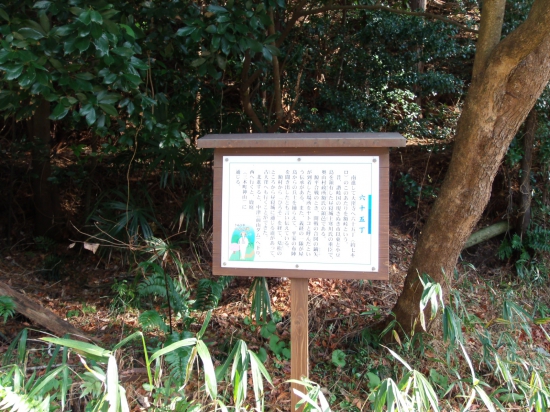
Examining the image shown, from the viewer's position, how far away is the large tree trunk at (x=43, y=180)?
5988 millimetres

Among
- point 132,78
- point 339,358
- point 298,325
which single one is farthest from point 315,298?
point 132,78

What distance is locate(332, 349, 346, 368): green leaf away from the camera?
3.49 metres

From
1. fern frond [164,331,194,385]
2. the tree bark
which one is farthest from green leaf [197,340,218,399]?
the tree bark

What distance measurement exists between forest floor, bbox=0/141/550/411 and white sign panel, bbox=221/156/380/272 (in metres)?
1.00

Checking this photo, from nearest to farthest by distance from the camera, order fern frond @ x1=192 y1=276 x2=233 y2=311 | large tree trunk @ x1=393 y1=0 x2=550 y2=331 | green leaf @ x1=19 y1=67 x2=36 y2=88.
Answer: green leaf @ x1=19 y1=67 x2=36 y2=88
large tree trunk @ x1=393 y1=0 x2=550 y2=331
fern frond @ x1=192 y1=276 x2=233 y2=311

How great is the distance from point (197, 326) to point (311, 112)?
2556 mm

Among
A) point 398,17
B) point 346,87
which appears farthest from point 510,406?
point 398,17

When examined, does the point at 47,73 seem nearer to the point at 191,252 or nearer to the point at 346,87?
the point at 191,252

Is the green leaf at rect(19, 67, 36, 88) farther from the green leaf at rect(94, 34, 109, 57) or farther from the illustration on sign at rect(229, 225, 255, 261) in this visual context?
the illustration on sign at rect(229, 225, 255, 261)

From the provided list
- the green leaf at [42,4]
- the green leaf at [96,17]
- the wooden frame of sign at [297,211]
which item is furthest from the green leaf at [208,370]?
the green leaf at [42,4]

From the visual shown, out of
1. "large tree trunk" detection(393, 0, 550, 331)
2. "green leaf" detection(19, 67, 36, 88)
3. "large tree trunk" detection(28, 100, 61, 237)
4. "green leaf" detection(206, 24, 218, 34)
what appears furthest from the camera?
"large tree trunk" detection(28, 100, 61, 237)

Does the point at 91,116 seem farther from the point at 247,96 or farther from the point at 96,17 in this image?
the point at 247,96

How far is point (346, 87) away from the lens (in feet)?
18.9

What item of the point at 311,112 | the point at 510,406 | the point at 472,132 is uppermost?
the point at 311,112
